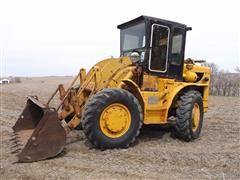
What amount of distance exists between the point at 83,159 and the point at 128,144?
101 centimetres

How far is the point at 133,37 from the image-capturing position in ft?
25.3

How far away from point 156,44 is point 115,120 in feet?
6.69

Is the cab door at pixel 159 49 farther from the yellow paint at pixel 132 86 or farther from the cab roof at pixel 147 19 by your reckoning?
the yellow paint at pixel 132 86

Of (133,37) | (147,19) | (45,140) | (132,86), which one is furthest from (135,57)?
(45,140)

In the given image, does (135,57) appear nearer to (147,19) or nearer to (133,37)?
(133,37)

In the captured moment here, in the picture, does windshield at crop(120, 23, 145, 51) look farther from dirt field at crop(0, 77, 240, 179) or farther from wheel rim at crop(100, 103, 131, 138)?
dirt field at crop(0, 77, 240, 179)

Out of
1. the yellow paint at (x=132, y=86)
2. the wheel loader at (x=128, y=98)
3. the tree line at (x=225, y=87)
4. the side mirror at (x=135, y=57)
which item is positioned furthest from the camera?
the tree line at (x=225, y=87)

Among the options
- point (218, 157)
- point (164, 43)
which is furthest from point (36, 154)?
point (164, 43)

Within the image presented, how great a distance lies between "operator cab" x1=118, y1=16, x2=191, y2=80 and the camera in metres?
7.23

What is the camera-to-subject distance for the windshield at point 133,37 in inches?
290

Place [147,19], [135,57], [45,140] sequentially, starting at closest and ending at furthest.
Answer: [45,140] → [147,19] → [135,57]

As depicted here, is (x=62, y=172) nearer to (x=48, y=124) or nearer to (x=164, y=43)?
(x=48, y=124)

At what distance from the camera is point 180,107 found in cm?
729

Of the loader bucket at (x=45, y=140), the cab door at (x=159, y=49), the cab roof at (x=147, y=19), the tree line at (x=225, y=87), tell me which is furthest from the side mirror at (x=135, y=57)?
the tree line at (x=225, y=87)
